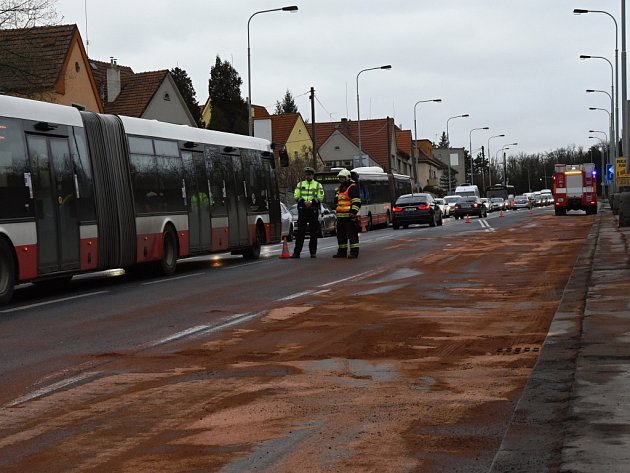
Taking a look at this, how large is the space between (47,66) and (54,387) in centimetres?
4049

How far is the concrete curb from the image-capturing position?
5.35m

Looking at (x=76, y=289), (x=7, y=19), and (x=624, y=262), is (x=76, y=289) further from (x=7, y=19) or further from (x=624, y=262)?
(x=7, y=19)

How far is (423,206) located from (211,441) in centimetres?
4383

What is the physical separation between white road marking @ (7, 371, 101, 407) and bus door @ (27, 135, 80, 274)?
25.4 feet

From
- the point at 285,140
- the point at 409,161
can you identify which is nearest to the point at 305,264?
the point at 285,140

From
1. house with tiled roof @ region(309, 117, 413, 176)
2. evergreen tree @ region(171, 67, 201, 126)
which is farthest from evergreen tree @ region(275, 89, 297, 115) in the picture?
evergreen tree @ region(171, 67, 201, 126)

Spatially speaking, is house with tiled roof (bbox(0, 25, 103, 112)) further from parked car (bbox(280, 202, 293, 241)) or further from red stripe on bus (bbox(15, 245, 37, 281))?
red stripe on bus (bbox(15, 245, 37, 281))

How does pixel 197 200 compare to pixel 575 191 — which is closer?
pixel 197 200

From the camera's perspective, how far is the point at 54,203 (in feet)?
54.5

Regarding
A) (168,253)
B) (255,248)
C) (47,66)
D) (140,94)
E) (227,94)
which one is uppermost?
(227,94)

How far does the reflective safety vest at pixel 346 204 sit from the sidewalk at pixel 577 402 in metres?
11.9

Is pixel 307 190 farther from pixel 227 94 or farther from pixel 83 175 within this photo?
pixel 227 94

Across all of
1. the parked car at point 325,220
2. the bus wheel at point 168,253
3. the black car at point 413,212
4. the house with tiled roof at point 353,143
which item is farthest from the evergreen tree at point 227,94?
the bus wheel at point 168,253

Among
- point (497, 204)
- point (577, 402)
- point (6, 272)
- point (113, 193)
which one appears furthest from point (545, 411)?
point (497, 204)
